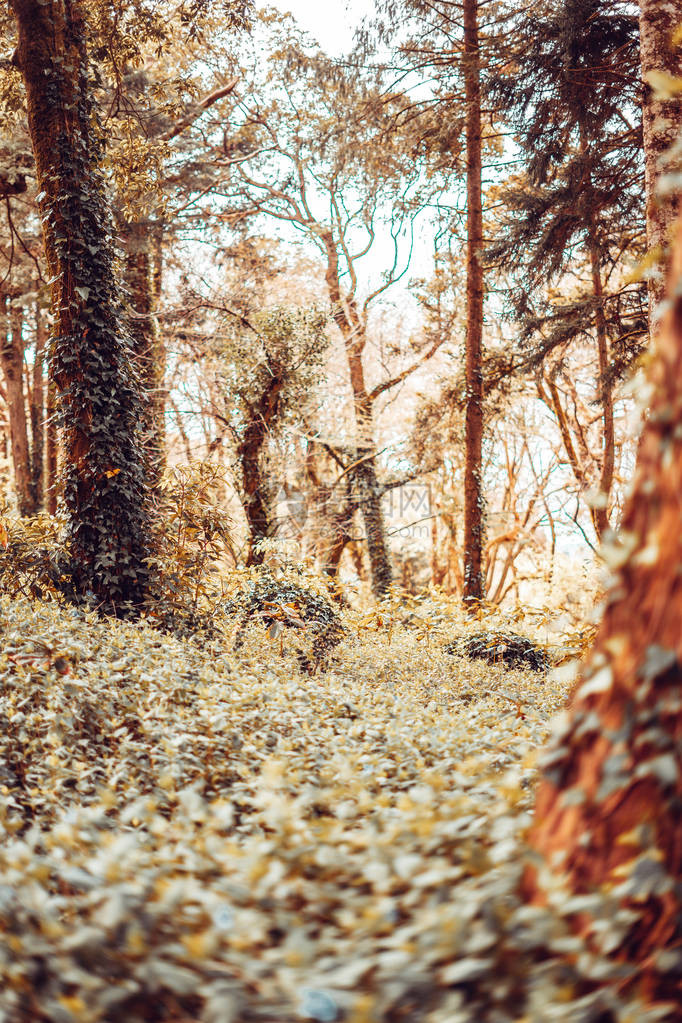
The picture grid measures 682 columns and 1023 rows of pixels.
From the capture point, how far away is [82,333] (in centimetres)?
648

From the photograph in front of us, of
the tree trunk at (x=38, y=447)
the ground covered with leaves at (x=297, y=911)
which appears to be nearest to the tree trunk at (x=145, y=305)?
the tree trunk at (x=38, y=447)

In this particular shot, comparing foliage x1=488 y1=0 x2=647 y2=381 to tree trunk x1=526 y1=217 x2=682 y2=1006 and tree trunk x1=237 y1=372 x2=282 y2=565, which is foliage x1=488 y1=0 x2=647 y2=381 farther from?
tree trunk x1=526 y1=217 x2=682 y2=1006

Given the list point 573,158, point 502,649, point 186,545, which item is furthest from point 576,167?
point 186,545

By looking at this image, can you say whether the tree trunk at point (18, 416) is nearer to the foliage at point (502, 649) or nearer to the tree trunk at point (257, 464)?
the tree trunk at point (257, 464)

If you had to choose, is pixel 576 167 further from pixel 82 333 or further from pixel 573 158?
pixel 82 333

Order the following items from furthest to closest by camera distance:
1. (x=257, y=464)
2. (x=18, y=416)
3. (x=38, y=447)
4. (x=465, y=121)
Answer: (x=38, y=447) → (x=18, y=416) → (x=257, y=464) → (x=465, y=121)

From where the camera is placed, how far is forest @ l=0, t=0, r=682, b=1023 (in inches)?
52.6

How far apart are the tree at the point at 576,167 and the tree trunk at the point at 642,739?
575 centimetres

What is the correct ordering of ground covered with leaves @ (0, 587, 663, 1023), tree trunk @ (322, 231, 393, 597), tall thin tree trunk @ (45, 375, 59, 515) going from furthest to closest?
tree trunk @ (322, 231, 393, 597) → tall thin tree trunk @ (45, 375, 59, 515) → ground covered with leaves @ (0, 587, 663, 1023)

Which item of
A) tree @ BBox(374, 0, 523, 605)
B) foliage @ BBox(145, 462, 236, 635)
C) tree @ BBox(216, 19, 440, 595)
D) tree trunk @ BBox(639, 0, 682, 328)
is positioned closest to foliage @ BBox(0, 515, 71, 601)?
foliage @ BBox(145, 462, 236, 635)

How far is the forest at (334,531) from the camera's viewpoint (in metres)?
1.34

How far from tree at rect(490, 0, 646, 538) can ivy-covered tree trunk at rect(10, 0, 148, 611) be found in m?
4.54

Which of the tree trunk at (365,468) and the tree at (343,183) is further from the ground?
the tree at (343,183)

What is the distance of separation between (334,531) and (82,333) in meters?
9.57
